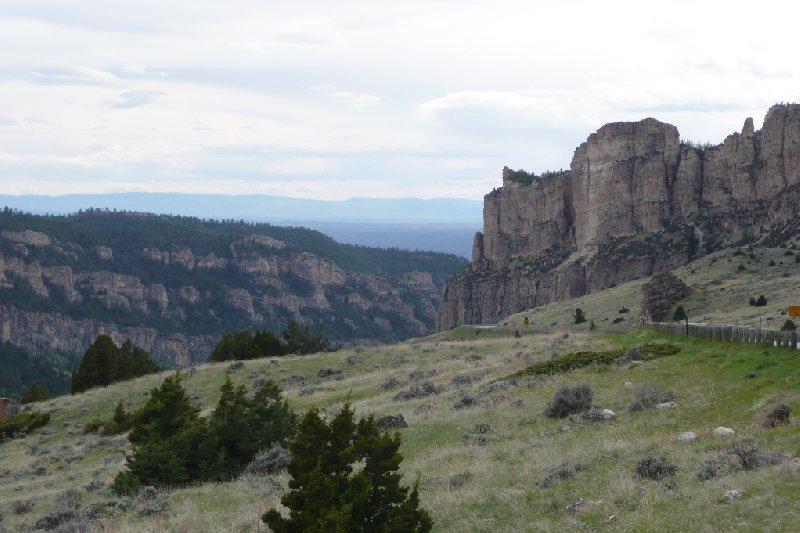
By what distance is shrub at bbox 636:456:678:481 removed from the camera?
14688 mm

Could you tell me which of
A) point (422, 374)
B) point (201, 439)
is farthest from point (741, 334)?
point (201, 439)

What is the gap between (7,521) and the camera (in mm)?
20391

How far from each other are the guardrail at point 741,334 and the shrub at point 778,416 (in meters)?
6.15

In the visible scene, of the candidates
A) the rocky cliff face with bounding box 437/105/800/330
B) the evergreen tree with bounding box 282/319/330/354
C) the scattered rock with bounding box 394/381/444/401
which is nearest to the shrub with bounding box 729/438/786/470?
the scattered rock with bounding box 394/381/444/401

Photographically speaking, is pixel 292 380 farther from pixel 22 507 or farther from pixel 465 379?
pixel 22 507

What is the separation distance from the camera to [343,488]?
13219 millimetres

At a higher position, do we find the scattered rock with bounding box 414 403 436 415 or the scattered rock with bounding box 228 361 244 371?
the scattered rock with bounding box 414 403 436 415

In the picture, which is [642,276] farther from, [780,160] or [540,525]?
[540,525]

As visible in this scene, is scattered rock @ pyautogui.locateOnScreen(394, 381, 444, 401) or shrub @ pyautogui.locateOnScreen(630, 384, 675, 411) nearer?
shrub @ pyautogui.locateOnScreen(630, 384, 675, 411)

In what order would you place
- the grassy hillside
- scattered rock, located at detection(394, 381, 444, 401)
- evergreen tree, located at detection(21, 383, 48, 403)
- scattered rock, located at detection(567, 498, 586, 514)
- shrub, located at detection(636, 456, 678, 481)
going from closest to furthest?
1. the grassy hillside
2. scattered rock, located at detection(567, 498, 586, 514)
3. shrub, located at detection(636, 456, 678, 481)
4. scattered rock, located at detection(394, 381, 444, 401)
5. evergreen tree, located at detection(21, 383, 48, 403)

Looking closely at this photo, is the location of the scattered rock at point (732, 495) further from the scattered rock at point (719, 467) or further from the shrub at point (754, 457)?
the shrub at point (754, 457)

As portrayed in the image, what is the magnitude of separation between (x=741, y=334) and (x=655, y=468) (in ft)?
41.9

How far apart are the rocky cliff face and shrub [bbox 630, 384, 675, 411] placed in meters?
82.8

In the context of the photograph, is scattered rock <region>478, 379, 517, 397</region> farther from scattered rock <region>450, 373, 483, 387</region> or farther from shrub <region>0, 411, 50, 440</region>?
shrub <region>0, 411, 50, 440</region>
